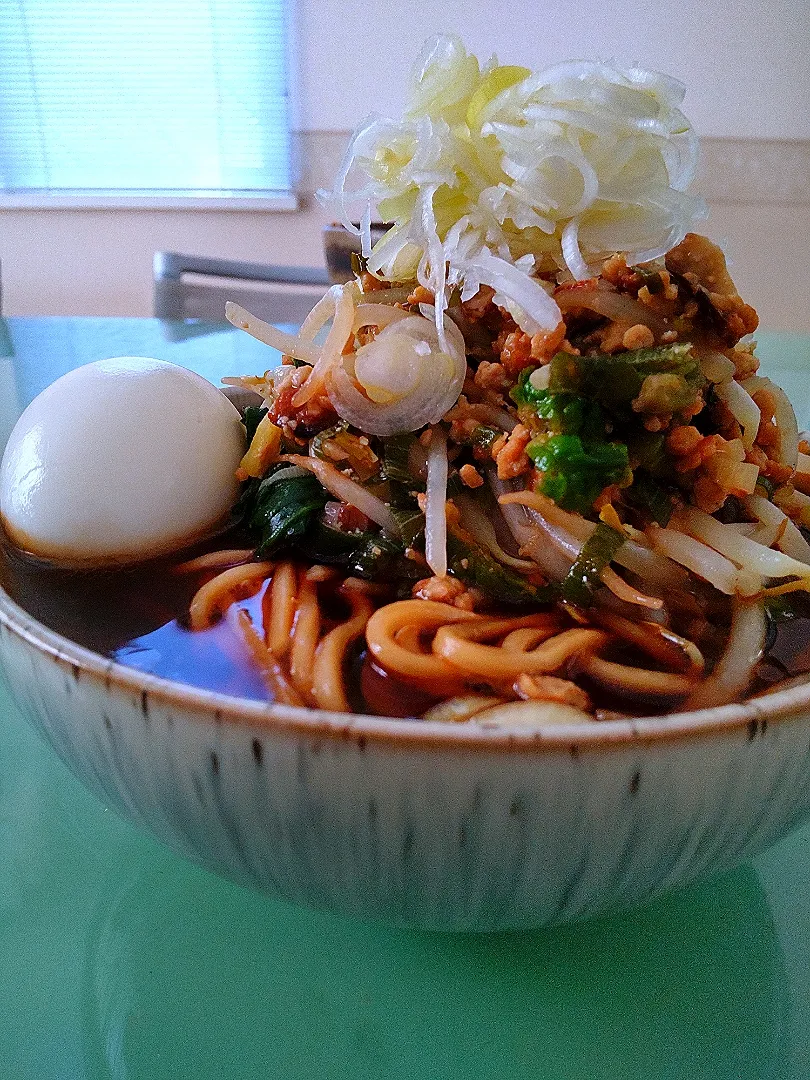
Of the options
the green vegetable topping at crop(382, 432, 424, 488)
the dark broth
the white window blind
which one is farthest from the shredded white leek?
the white window blind

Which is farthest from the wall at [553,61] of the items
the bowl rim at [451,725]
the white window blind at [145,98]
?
the bowl rim at [451,725]

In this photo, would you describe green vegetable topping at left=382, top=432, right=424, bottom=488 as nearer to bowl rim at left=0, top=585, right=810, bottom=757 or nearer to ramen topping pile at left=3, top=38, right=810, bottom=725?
ramen topping pile at left=3, top=38, right=810, bottom=725

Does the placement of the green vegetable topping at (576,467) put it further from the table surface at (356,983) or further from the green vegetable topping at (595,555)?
the table surface at (356,983)

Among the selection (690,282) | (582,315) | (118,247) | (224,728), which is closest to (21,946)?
(224,728)

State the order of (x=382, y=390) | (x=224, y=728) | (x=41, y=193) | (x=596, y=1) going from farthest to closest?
1. (x=41, y=193)
2. (x=596, y=1)
3. (x=382, y=390)
4. (x=224, y=728)

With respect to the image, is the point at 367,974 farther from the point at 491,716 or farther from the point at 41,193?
the point at 41,193

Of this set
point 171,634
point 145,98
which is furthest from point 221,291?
point 145,98
